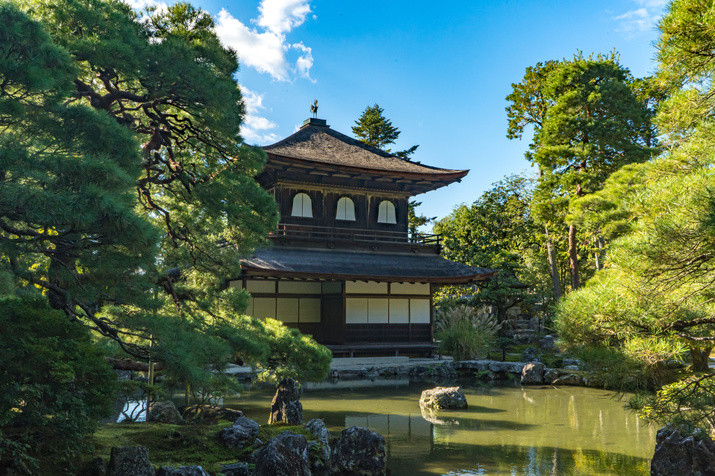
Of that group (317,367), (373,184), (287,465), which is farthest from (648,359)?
(373,184)

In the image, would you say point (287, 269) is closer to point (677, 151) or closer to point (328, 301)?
point (328, 301)

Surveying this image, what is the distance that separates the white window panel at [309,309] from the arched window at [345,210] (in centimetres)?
296

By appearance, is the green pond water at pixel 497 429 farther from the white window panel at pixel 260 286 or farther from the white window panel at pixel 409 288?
the white window panel at pixel 409 288

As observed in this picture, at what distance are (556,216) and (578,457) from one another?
1349 centimetres

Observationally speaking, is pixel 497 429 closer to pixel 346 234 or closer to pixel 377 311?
pixel 377 311

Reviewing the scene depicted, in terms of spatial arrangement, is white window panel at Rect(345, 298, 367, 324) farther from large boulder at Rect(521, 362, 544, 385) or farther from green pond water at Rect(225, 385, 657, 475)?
large boulder at Rect(521, 362, 544, 385)

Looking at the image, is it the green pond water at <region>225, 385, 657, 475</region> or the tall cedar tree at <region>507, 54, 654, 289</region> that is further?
the tall cedar tree at <region>507, 54, 654, 289</region>

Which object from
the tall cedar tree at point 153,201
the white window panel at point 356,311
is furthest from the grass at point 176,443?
the white window panel at point 356,311

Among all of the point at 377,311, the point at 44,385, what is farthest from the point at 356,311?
the point at 44,385

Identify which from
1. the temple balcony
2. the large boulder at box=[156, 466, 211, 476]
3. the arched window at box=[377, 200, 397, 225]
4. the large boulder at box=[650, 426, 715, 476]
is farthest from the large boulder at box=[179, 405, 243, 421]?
the arched window at box=[377, 200, 397, 225]

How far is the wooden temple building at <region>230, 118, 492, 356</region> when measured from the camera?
1725 cm

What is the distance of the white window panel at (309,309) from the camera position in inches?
720

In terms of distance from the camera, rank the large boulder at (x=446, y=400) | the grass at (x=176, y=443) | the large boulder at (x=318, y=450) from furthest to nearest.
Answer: the large boulder at (x=446, y=400), the large boulder at (x=318, y=450), the grass at (x=176, y=443)

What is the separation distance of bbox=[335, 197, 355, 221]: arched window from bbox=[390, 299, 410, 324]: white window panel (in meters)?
3.28
